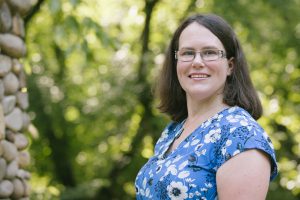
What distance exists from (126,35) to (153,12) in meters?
1.03

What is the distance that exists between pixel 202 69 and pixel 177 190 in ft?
1.47

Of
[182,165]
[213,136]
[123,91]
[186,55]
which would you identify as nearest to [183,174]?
[182,165]

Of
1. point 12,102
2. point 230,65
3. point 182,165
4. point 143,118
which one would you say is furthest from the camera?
point 143,118

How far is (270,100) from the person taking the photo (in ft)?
26.7

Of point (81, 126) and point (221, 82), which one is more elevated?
point (221, 82)

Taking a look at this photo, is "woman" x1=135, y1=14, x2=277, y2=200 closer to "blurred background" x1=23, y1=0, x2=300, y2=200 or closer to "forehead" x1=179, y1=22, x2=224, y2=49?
"forehead" x1=179, y1=22, x2=224, y2=49

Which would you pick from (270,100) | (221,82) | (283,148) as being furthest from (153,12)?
(221,82)

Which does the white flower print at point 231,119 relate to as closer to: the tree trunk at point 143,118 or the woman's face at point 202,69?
the woman's face at point 202,69

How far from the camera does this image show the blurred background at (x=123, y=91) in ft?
25.0

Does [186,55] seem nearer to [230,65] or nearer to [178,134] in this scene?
[230,65]

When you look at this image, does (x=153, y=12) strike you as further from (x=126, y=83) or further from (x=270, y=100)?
(x=270, y=100)

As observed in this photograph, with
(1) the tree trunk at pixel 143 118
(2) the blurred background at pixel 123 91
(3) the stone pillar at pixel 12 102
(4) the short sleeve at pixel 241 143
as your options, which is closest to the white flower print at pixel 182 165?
(4) the short sleeve at pixel 241 143

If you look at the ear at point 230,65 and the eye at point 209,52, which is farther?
the ear at point 230,65

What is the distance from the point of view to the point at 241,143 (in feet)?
6.07
